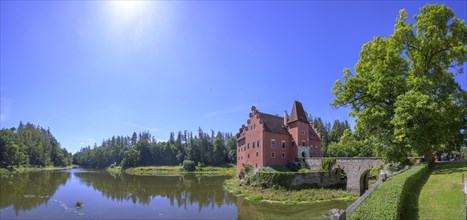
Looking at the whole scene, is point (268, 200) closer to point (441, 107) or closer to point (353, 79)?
point (353, 79)

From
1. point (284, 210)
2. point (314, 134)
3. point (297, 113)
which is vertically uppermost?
point (297, 113)

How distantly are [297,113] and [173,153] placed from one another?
77.8m

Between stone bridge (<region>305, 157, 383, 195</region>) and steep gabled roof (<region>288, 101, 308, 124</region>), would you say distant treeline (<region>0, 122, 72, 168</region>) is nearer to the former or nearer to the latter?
steep gabled roof (<region>288, 101, 308, 124</region>)

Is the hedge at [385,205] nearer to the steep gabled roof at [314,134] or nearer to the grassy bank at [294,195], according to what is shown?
the grassy bank at [294,195]

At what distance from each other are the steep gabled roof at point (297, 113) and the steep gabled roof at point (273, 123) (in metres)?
1.94

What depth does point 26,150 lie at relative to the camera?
106 m

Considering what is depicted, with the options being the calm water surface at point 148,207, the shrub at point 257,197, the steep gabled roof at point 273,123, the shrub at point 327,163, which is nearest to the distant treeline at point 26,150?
the calm water surface at point 148,207

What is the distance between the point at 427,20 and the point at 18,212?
38019 millimetres

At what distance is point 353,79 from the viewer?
1944cm

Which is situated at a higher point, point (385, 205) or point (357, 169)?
point (385, 205)

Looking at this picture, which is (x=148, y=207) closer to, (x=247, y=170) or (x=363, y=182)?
(x=247, y=170)

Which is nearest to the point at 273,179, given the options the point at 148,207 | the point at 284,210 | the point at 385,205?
the point at 284,210

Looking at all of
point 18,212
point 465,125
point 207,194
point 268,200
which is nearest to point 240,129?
point 207,194

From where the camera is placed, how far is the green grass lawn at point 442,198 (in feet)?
33.3
